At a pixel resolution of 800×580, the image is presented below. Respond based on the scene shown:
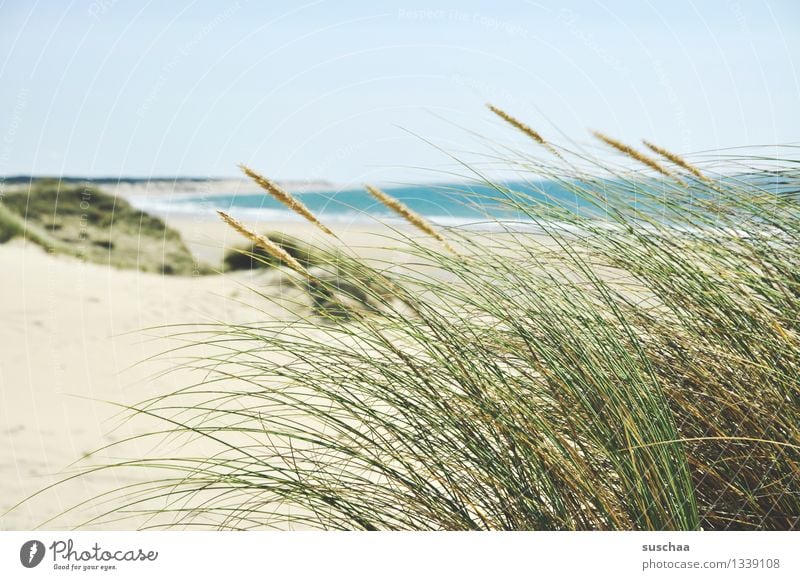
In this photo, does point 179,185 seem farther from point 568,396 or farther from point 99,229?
point 568,396

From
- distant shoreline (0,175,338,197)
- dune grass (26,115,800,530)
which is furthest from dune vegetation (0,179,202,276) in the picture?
dune grass (26,115,800,530)

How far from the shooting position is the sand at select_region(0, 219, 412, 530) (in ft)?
11.0

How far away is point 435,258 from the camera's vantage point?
1.26 m

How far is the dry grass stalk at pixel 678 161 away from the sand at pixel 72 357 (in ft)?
3.12

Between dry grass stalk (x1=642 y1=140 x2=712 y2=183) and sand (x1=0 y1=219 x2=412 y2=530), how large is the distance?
95cm

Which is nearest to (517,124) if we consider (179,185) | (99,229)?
(99,229)

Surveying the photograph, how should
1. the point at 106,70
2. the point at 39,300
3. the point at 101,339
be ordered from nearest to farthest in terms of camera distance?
the point at 106,70 → the point at 101,339 → the point at 39,300

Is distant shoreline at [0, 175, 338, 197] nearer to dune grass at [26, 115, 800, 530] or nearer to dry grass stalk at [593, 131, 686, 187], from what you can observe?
dry grass stalk at [593, 131, 686, 187]

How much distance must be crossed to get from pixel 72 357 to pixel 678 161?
4509 mm

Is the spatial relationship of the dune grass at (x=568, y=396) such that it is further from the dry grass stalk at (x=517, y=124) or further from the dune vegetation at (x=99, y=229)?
the dune vegetation at (x=99, y=229)

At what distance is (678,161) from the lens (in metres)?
1.41

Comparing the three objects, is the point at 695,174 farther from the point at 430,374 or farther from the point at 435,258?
the point at 430,374
